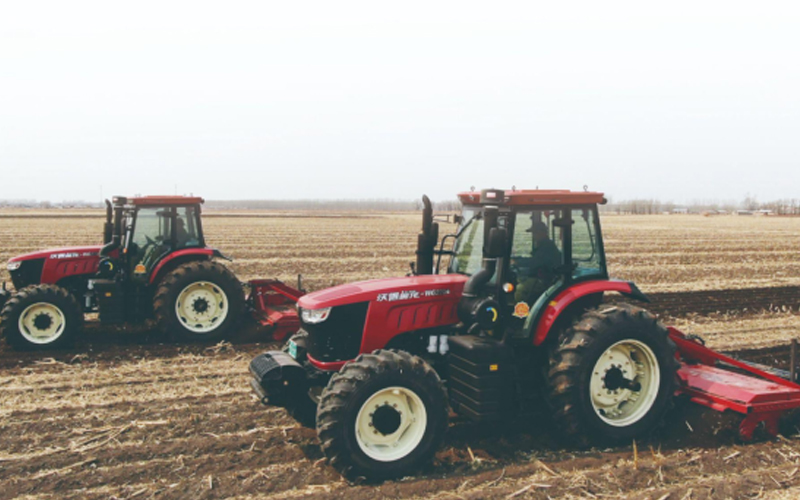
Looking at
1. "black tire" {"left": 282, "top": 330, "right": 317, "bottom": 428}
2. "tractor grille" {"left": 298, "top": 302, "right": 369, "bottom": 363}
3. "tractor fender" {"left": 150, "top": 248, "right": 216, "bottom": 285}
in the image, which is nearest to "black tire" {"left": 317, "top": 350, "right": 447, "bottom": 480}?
"tractor grille" {"left": 298, "top": 302, "right": 369, "bottom": 363}

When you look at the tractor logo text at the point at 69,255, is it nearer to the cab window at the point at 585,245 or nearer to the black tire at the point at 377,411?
the black tire at the point at 377,411

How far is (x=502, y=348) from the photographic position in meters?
5.34

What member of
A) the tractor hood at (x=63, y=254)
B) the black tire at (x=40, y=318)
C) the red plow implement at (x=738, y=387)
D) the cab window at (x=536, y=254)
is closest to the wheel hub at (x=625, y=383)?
the red plow implement at (x=738, y=387)

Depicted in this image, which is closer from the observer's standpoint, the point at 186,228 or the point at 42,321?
the point at 42,321

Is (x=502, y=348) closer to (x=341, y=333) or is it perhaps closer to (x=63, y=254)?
(x=341, y=333)

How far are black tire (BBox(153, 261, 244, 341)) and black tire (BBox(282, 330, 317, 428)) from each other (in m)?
4.04

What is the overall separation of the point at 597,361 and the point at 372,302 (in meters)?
1.90

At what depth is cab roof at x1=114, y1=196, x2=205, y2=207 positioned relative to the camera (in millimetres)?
9625

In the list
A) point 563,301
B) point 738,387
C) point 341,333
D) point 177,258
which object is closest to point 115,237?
point 177,258

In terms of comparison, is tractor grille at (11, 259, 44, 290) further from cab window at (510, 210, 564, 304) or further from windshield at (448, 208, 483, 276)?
cab window at (510, 210, 564, 304)

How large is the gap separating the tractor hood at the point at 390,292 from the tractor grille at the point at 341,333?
75 mm

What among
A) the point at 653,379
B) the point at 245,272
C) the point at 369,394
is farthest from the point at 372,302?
the point at 245,272

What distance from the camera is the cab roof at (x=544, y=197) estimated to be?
552 centimetres

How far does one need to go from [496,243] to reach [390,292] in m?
0.98
